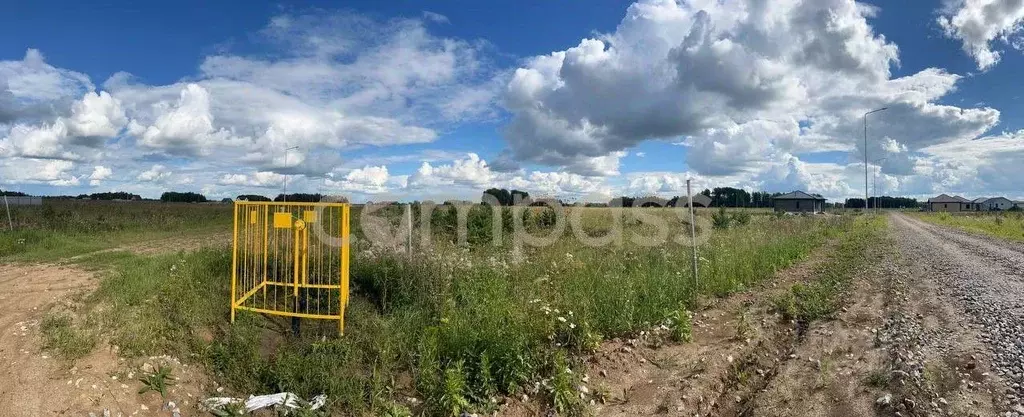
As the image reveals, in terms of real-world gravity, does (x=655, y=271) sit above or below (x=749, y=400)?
above

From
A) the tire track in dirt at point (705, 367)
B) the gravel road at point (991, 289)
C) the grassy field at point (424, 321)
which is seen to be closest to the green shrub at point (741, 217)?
the gravel road at point (991, 289)

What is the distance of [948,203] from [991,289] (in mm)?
113032

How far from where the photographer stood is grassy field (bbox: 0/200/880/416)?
508 centimetres

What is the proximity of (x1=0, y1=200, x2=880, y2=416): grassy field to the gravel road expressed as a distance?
174 cm

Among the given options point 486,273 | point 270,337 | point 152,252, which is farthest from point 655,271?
point 152,252

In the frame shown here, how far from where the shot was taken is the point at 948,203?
318 ft

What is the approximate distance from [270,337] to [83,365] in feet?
5.74

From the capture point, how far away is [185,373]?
5.39m

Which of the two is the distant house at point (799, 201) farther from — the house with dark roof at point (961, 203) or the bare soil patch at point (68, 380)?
the bare soil patch at point (68, 380)

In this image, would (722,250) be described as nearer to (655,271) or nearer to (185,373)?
(655,271)

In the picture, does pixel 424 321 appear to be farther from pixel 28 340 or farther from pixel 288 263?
pixel 28 340

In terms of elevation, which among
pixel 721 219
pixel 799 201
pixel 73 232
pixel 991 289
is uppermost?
pixel 799 201

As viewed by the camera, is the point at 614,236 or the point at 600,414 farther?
the point at 614,236

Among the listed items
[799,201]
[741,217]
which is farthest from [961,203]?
[741,217]
